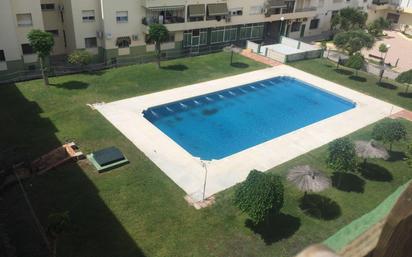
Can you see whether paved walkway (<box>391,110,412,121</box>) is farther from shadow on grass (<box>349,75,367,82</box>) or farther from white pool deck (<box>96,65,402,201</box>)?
shadow on grass (<box>349,75,367,82</box>)

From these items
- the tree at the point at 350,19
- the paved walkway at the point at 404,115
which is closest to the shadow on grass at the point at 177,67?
the paved walkway at the point at 404,115

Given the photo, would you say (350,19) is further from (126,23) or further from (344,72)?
(126,23)

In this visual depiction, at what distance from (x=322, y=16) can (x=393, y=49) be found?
1088 centimetres

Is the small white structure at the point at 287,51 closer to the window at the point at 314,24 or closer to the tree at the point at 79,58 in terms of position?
the window at the point at 314,24

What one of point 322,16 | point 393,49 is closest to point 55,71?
point 322,16

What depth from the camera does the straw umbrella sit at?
20.7 m

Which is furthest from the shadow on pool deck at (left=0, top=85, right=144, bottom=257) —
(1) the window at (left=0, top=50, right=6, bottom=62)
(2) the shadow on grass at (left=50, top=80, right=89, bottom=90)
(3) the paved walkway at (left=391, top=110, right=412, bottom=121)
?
(3) the paved walkway at (left=391, top=110, right=412, bottom=121)

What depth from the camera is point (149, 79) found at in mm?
34625

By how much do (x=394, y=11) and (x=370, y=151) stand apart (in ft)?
161

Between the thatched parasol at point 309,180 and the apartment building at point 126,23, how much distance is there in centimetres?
2581

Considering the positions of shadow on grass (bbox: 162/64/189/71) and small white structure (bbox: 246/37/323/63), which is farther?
small white structure (bbox: 246/37/323/63)

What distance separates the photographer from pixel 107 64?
123 feet

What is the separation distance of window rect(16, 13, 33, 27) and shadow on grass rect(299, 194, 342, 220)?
28.6 metres

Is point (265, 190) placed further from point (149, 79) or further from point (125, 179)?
point (149, 79)
